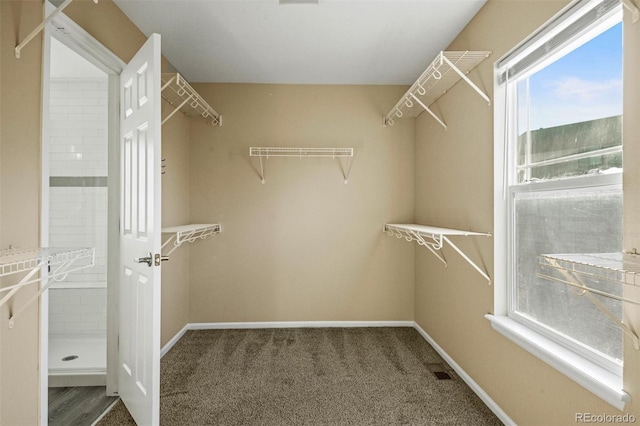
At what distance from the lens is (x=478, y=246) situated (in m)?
2.05

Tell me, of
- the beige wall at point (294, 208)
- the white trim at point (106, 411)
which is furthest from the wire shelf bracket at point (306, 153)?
the white trim at point (106, 411)

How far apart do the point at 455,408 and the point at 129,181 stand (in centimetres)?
240

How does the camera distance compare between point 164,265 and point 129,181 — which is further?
point 164,265

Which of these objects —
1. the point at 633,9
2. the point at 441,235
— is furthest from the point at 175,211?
the point at 633,9

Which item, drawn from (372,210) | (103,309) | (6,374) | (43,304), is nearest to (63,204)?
(103,309)

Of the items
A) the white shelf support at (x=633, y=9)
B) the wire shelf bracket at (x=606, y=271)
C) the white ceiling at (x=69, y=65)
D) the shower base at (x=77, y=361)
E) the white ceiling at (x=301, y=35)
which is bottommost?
the shower base at (x=77, y=361)

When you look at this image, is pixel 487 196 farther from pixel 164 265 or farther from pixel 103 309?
pixel 103 309

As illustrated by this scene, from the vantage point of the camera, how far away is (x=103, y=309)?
2.72 metres

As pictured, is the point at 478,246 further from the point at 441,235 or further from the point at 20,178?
the point at 20,178

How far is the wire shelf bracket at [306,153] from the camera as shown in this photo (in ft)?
10.1

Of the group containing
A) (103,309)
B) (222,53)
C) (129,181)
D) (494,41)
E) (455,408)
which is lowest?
(455,408)

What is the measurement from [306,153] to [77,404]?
2577 millimetres

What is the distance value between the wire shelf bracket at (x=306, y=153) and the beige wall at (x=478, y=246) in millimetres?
742

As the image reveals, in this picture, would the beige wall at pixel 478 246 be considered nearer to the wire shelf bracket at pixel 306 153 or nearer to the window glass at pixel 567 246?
the window glass at pixel 567 246
